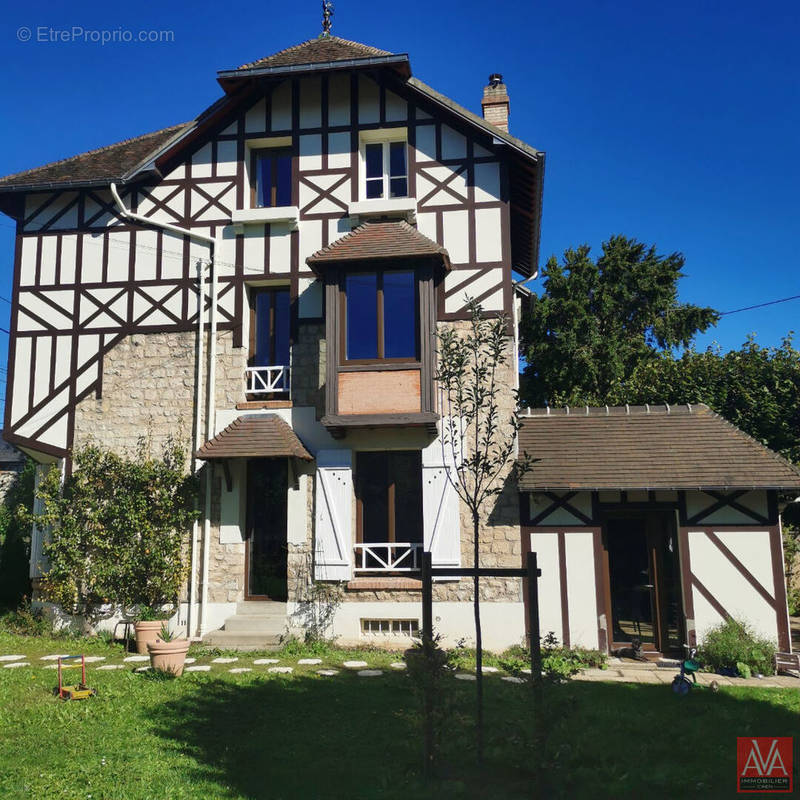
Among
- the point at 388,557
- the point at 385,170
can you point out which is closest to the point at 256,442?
the point at 388,557

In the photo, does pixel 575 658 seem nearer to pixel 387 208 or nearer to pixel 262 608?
pixel 262 608

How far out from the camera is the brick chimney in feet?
42.5

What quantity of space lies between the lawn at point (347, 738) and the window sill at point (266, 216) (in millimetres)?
7329

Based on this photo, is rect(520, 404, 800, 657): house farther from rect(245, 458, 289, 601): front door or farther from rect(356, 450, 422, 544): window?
rect(245, 458, 289, 601): front door

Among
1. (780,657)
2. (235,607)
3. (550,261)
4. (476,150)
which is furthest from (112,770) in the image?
(550,261)

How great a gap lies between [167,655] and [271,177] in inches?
330

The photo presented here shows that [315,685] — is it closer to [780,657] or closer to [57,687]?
[57,687]

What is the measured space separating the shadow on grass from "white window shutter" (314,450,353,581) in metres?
2.56

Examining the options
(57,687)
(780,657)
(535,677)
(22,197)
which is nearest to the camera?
(535,677)

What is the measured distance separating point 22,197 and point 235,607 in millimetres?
8337

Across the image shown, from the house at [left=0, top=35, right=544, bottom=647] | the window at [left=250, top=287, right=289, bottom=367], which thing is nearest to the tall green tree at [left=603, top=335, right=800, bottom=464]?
the house at [left=0, top=35, right=544, bottom=647]

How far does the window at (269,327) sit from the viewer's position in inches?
481

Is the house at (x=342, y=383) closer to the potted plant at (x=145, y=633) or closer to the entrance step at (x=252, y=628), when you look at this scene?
the entrance step at (x=252, y=628)

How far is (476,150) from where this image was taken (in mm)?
11898
